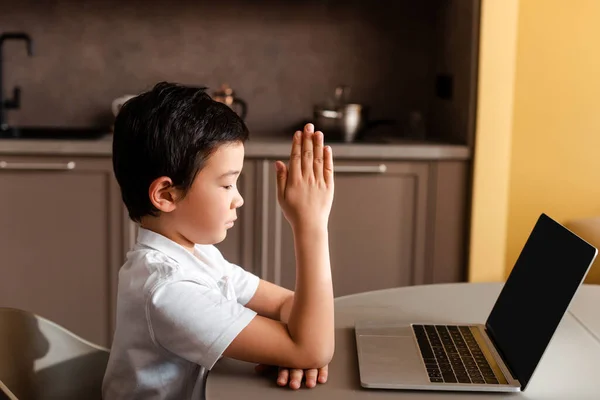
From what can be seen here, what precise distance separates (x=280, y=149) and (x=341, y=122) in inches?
12.0

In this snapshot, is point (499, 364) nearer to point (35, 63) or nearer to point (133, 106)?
point (133, 106)

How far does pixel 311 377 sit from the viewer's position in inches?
42.3

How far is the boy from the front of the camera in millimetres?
1101

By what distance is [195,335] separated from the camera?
1091mm

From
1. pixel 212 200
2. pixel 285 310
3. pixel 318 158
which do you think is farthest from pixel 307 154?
pixel 285 310

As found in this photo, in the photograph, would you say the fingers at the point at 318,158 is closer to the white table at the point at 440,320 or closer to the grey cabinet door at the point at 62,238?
the white table at the point at 440,320

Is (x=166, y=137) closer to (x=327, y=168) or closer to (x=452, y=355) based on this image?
(x=327, y=168)

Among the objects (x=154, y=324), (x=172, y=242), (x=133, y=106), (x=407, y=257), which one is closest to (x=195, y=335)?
(x=154, y=324)

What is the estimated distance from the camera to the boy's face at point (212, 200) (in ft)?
3.99

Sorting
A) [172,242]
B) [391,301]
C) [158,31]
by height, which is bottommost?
[391,301]

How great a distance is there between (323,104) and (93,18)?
3.33ft

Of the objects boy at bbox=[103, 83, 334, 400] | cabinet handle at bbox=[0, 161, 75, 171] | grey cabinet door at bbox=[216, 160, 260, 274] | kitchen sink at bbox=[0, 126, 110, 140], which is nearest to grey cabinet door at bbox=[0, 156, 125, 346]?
cabinet handle at bbox=[0, 161, 75, 171]

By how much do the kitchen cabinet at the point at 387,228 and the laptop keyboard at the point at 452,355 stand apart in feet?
5.16

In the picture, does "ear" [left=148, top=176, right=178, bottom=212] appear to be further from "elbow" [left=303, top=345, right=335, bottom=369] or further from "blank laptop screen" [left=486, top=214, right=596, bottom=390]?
"blank laptop screen" [left=486, top=214, right=596, bottom=390]
